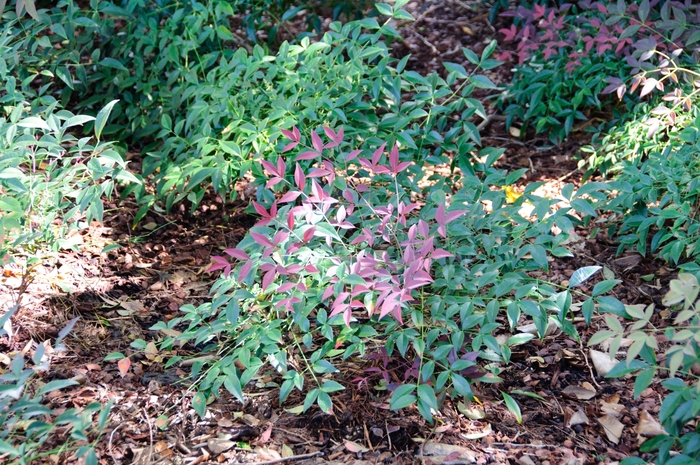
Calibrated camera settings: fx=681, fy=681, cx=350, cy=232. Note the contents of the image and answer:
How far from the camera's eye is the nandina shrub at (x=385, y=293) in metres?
1.97

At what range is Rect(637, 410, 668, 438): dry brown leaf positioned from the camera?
2.10 metres

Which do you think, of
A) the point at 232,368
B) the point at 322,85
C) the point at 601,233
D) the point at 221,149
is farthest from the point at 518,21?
the point at 232,368

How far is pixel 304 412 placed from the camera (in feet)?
7.00

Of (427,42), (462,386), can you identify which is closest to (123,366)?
(462,386)

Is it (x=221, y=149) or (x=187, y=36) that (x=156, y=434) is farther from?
(x=187, y=36)

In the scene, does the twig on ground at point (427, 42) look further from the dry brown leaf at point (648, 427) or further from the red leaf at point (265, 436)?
the red leaf at point (265, 436)

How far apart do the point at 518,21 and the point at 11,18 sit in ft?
9.30

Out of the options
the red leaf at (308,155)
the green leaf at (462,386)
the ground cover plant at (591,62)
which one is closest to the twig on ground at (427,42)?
the ground cover plant at (591,62)

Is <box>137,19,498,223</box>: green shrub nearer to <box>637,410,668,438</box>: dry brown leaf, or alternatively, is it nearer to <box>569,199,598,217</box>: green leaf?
<box>569,199,598,217</box>: green leaf

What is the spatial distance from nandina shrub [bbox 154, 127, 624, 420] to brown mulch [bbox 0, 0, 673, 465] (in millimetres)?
95

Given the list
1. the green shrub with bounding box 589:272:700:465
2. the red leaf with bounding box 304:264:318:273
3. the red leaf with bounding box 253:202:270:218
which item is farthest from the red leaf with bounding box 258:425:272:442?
the green shrub with bounding box 589:272:700:465

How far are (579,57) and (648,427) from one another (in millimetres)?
2112

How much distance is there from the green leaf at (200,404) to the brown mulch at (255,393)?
109 millimetres

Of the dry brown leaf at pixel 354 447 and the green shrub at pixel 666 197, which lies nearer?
the dry brown leaf at pixel 354 447
